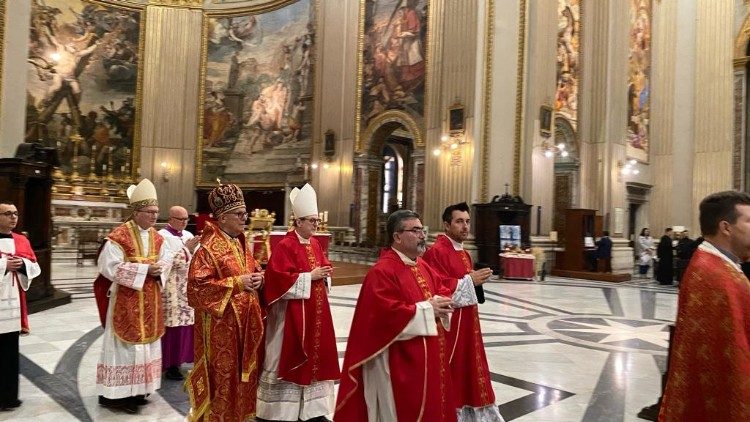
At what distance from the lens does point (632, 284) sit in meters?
14.6

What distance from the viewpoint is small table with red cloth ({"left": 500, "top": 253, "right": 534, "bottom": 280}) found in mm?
13562

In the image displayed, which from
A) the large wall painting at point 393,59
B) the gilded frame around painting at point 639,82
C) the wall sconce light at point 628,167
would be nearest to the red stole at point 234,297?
the large wall painting at point 393,59

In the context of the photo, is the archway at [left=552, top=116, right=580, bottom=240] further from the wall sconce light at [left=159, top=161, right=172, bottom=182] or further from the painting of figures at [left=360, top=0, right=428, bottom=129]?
the wall sconce light at [left=159, top=161, right=172, bottom=182]

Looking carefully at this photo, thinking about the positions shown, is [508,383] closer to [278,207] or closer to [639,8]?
[278,207]

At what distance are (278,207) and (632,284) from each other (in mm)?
12565

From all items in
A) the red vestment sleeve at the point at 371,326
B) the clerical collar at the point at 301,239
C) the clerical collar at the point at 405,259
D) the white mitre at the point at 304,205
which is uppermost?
the white mitre at the point at 304,205

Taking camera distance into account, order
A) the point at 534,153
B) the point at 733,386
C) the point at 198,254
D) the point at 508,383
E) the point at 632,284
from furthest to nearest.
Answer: the point at 534,153, the point at 632,284, the point at 508,383, the point at 198,254, the point at 733,386

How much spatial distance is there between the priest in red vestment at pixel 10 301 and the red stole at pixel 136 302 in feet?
2.20

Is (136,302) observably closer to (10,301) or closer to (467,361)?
(10,301)

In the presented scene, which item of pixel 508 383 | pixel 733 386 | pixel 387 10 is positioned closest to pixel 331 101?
pixel 387 10

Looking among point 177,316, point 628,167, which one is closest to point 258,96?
point 628,167

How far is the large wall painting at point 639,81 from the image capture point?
19797 mm

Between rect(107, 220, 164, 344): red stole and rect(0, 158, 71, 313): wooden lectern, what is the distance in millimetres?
4779

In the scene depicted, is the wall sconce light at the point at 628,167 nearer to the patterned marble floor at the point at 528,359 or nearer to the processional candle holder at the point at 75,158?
the patterned marble floor at the point at 528,359
